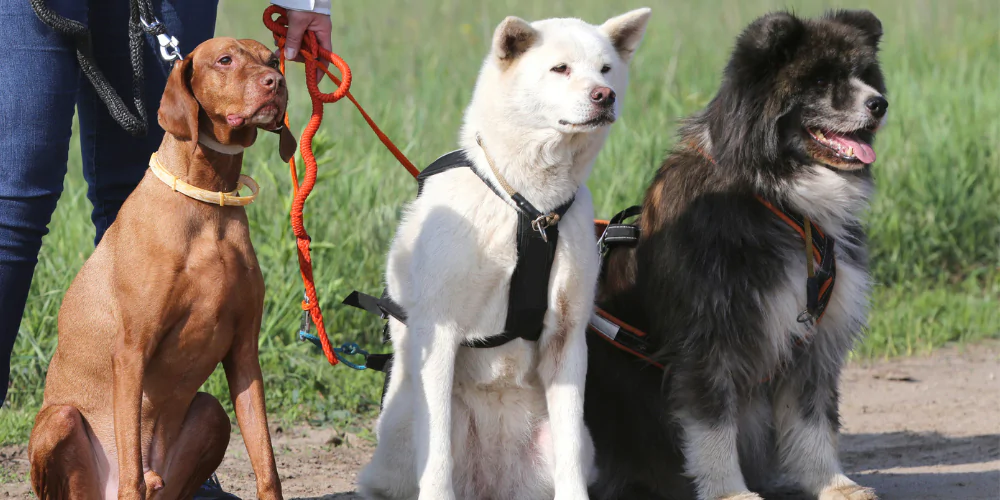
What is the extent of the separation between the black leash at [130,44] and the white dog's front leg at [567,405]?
1.40m

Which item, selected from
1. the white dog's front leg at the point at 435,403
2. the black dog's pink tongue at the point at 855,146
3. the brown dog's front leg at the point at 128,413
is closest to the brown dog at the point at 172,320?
the brown dog's front leg at the point at 128,413

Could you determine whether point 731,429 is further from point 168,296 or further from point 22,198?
point 22,198

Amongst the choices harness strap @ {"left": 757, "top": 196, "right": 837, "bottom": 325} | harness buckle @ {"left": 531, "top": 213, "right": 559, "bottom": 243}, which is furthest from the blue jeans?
harness strap @ {"left": 757, "top": 196, "right": 837, "bottom": 325}

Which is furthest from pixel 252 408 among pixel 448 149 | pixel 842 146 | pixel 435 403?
pixel 448 149

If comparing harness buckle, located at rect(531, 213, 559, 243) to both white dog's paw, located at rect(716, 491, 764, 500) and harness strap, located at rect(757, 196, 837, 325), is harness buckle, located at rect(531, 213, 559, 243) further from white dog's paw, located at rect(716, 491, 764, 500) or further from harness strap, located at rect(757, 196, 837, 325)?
white dog's paw, located at rect(716, 491, 764, 500)

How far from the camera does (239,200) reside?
286 cm

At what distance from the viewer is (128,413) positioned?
8.86ft

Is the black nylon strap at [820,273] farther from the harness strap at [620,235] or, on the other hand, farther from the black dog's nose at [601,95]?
the black dog's nose at [601,95]

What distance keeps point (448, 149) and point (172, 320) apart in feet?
14.0

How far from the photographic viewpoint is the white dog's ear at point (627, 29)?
331cm

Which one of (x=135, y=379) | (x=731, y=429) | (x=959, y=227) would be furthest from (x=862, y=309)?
(x=959, y=227)

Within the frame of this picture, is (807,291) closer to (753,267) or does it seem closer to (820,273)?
(820,273)

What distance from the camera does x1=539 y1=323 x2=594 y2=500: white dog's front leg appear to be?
318 cm

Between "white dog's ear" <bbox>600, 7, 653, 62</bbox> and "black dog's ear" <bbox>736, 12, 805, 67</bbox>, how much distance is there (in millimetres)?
354
